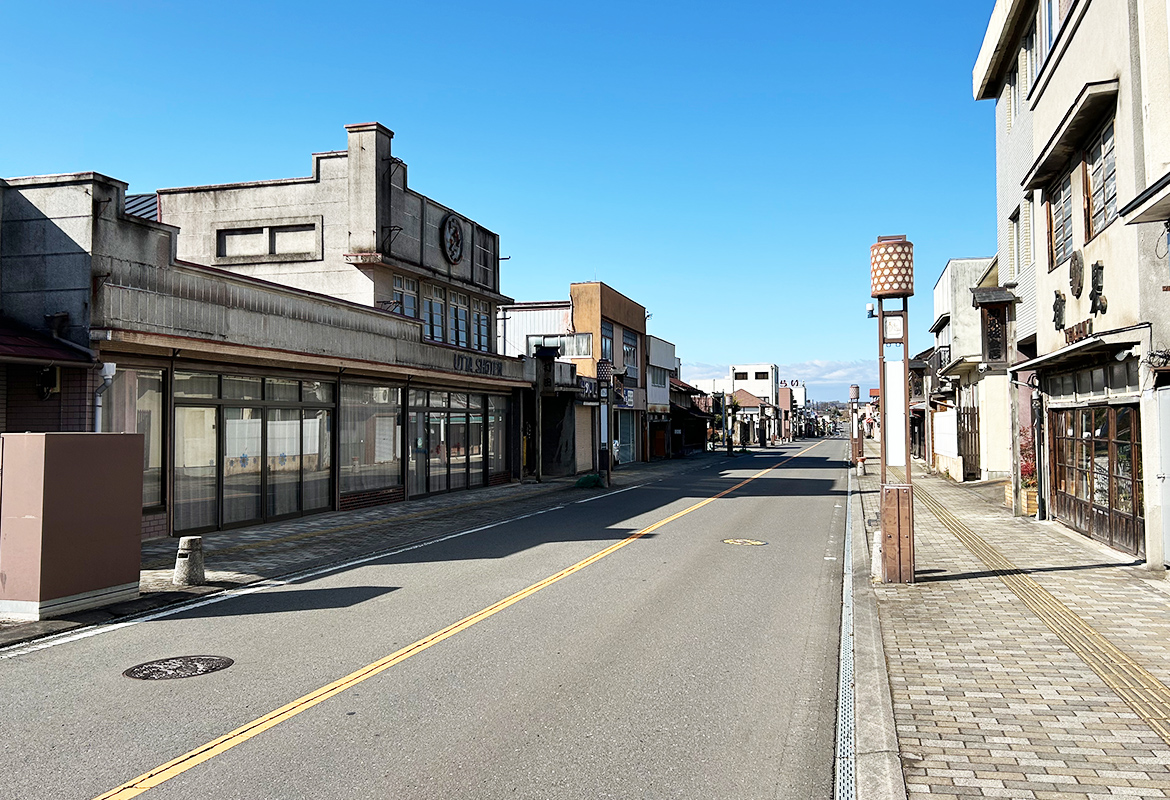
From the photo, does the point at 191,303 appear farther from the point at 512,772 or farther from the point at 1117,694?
the point at 1117,694

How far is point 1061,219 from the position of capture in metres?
15.8

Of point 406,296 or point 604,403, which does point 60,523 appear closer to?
point 406,296

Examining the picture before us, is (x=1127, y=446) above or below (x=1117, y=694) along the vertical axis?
above

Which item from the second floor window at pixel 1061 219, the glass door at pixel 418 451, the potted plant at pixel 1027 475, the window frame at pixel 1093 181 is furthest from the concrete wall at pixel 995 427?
the glass door at pixel 418 451

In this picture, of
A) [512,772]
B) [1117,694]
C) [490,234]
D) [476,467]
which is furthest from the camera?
[490,234]

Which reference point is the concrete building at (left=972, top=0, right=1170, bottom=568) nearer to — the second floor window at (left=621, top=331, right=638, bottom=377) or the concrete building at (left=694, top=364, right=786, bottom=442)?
the second floor window at (left=621, top=331, right=638, bottom=377)

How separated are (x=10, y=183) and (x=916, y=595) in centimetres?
1539

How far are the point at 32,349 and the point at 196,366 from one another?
351 cm

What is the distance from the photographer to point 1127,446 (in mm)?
12766

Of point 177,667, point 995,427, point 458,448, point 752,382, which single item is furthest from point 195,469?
point 752,382

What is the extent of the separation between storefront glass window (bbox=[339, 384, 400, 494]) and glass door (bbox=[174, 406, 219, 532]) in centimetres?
434

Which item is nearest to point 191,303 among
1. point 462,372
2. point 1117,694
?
point 462,372

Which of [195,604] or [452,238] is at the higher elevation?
[452,238]

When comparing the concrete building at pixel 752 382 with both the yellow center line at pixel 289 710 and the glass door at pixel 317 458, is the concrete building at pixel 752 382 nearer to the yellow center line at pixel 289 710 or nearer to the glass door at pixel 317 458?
the glass door at pixel 317 458
